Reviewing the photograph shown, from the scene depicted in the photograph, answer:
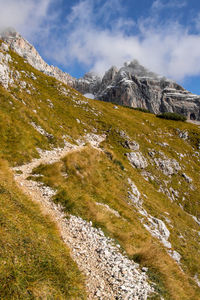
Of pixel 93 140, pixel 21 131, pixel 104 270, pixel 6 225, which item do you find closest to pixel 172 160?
pixel 93 140

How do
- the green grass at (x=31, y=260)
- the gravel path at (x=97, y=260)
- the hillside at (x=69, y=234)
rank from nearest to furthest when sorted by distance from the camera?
the green grass at (x=31, y=260) → the hillside at (x=69, y=234) → the gravel path at (x=97, y=260)

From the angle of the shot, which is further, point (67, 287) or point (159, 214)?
→ point (159, 214)

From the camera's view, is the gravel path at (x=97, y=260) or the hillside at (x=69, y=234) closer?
the hillside at (x=69, y=234)

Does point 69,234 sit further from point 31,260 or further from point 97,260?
point 31,260

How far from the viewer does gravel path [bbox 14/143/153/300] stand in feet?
23.9

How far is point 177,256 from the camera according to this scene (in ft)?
60.8

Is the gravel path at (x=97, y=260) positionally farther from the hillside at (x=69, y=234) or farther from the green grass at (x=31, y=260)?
the green grass at (x=31, y=260)

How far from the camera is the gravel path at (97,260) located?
23.9 ft

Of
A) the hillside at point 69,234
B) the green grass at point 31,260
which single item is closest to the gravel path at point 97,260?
the hillside at point 69,234

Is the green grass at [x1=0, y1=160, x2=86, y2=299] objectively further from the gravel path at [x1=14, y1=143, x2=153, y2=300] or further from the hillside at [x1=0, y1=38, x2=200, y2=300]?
the gravel path at [x1=14, y1=143, x2=153, y2=300]

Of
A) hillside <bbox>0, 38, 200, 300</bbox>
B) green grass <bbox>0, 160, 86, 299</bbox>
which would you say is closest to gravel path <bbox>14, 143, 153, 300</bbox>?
hillside <bbox>0, 38, 200, 300</bbox>

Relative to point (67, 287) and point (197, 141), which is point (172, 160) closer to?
point (197, 141)

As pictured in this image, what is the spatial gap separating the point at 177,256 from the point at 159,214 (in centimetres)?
794

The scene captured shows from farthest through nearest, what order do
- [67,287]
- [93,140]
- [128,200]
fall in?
[93,140] → [128,200] → [67,287]
